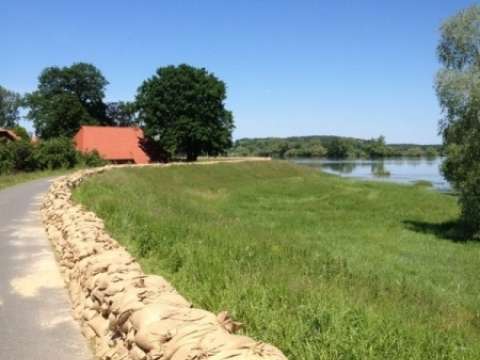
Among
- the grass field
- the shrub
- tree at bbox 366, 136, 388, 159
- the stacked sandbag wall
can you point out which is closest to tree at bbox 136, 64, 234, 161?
the shrub

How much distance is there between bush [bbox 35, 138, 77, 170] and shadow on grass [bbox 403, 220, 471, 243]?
110ft

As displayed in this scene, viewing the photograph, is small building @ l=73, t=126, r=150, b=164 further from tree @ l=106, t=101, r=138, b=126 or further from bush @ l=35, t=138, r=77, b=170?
tree @ l=106, t=101, r=138, b=126

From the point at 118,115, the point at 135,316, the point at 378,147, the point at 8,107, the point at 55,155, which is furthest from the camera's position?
the point at 378,147

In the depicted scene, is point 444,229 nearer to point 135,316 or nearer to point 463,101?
point 463,101

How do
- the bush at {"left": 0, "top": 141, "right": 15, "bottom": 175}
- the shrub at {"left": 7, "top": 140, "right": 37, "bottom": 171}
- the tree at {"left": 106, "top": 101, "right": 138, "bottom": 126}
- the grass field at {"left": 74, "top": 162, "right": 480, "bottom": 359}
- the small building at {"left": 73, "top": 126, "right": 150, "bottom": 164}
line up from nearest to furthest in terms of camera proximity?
the grass field at {"left": 74, "top": 162, "right": 480, "bottom": 359}, the bush at {"left": 0, "top": 141, "right": 15, "bottom": 175}, the shrub at {"left": 7, "top": 140, "right": 37, "bottom": 171}, the small building at {"left": 73, "top": 126, "right": 150, "bottom": 164}, the tree at {"left": 106, "top": 101, "right": 138, "bottom": 126}

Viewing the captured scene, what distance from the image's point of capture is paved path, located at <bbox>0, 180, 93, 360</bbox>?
5.91 meters

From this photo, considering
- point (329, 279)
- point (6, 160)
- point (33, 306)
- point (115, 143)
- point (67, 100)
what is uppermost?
point (67, 100)

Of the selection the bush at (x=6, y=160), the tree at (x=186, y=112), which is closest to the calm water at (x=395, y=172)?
the tree at (x=186, y=112)

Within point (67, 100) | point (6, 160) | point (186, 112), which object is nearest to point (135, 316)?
point (6, 160)

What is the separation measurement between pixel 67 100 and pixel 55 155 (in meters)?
29.6

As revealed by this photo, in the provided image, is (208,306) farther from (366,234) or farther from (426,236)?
(426,236)

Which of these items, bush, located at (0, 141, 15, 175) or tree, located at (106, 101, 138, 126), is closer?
bush, located at (0, 141, 15, 175)

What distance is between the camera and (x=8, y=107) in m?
105

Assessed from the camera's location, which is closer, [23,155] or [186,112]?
[23,155]
